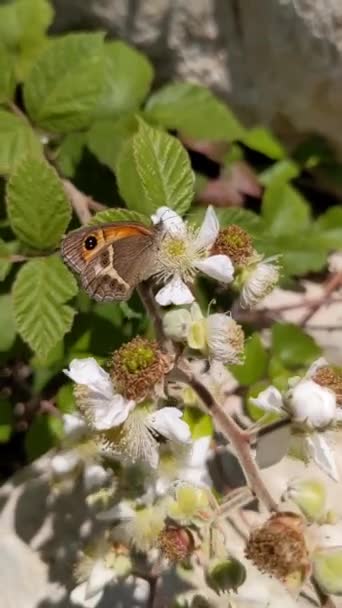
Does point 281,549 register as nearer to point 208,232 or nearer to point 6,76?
point 208,232

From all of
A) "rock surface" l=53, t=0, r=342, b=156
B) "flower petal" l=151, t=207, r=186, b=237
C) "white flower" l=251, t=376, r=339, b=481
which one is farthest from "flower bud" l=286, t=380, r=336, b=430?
"rock surface" l=53, t=0, r=342, b=156

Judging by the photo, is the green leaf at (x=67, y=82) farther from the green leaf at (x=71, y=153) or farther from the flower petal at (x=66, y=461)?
the flower petal at (x=66, y=461)

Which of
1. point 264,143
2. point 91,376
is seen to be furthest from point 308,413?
point 264,143

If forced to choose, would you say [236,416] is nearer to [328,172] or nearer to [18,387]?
[18,387]

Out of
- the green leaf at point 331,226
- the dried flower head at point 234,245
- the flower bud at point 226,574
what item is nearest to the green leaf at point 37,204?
the dried flower head at point 234,245

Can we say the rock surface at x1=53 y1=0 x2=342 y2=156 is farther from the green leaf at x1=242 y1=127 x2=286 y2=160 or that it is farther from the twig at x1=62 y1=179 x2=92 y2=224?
the twig at x1=62 y1=179 x2=92 y2=224

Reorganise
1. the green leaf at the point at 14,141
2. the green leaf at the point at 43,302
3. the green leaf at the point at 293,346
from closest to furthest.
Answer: the green leaf at the point at 43,302 → the green leaf at the point at 14,141 → the green leaf at the point at 293,346
